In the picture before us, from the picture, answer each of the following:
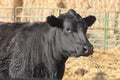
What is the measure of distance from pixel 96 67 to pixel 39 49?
5292 millimetres

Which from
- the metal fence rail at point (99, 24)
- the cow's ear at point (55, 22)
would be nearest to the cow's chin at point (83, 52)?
the cow's ear at point (55, 22)

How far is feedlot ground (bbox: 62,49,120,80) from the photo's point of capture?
37.8 feet

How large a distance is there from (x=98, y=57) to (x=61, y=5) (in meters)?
6.70

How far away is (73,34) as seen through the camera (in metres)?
6.92

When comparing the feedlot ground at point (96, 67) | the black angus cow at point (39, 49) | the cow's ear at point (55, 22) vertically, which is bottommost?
the feedlot ground at point (96, 67)

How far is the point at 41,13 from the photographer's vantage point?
62.5 feet

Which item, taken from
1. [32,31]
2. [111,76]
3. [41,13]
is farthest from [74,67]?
[41,13]

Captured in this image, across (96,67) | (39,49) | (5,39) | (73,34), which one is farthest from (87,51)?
(96,67)

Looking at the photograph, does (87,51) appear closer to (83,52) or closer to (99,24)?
(83,52)

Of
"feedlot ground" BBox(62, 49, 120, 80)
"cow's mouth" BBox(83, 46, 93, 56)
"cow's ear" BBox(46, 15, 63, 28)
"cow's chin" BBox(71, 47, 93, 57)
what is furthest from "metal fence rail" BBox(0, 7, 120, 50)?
"cow's mouth" BBox(83, 46, 93, 56)

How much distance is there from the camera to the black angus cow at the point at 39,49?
7.17 metres

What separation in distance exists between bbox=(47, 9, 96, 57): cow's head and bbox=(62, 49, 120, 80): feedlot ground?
4164 millimetres

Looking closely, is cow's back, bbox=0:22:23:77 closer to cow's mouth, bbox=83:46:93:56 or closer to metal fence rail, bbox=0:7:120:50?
cow's mouth, bbox=83:46:93:56

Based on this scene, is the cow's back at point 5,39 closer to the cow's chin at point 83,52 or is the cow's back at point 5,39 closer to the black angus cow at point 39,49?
the black angus cow at point 39,49
